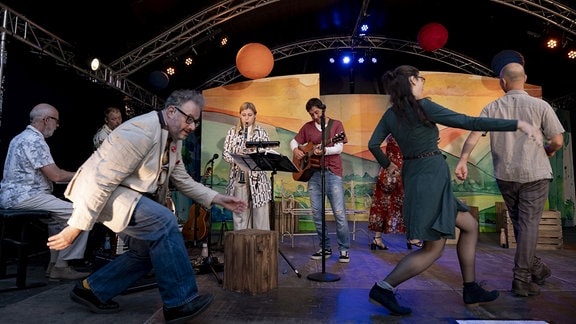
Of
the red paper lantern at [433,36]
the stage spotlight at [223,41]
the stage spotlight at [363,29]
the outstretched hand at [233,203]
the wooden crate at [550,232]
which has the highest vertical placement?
the stage spotlight at [363,29]

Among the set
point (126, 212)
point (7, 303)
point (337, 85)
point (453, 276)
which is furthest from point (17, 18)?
point (337, 85)

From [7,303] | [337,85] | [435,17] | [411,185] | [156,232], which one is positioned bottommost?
[7,303]

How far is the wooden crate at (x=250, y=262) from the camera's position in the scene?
3.00 metres

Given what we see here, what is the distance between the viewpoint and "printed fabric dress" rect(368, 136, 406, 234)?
15.9 feet

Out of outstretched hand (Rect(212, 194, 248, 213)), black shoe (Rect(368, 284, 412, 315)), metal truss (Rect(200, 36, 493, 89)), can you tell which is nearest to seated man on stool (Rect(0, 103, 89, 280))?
outstretched hand (Rect(212, 194, 248, 213))

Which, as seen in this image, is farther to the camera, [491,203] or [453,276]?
[491,203]

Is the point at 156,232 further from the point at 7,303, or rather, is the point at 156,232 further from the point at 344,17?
the point at 344,17

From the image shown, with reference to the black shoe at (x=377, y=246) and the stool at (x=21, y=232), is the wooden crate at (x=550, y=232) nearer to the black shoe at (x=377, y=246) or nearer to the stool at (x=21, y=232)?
the black shoe at (x=377, y=246)

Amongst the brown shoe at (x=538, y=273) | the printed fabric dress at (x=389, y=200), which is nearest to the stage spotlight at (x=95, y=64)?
the printed fabric dress at (x=389, y=200)

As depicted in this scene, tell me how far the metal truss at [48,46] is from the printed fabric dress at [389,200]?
4250 mm

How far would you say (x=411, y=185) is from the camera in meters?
2.47

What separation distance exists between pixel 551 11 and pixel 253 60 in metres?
5.14

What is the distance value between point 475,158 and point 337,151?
4.24 meters

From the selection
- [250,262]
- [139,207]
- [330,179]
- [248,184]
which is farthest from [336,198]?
[139,207]
